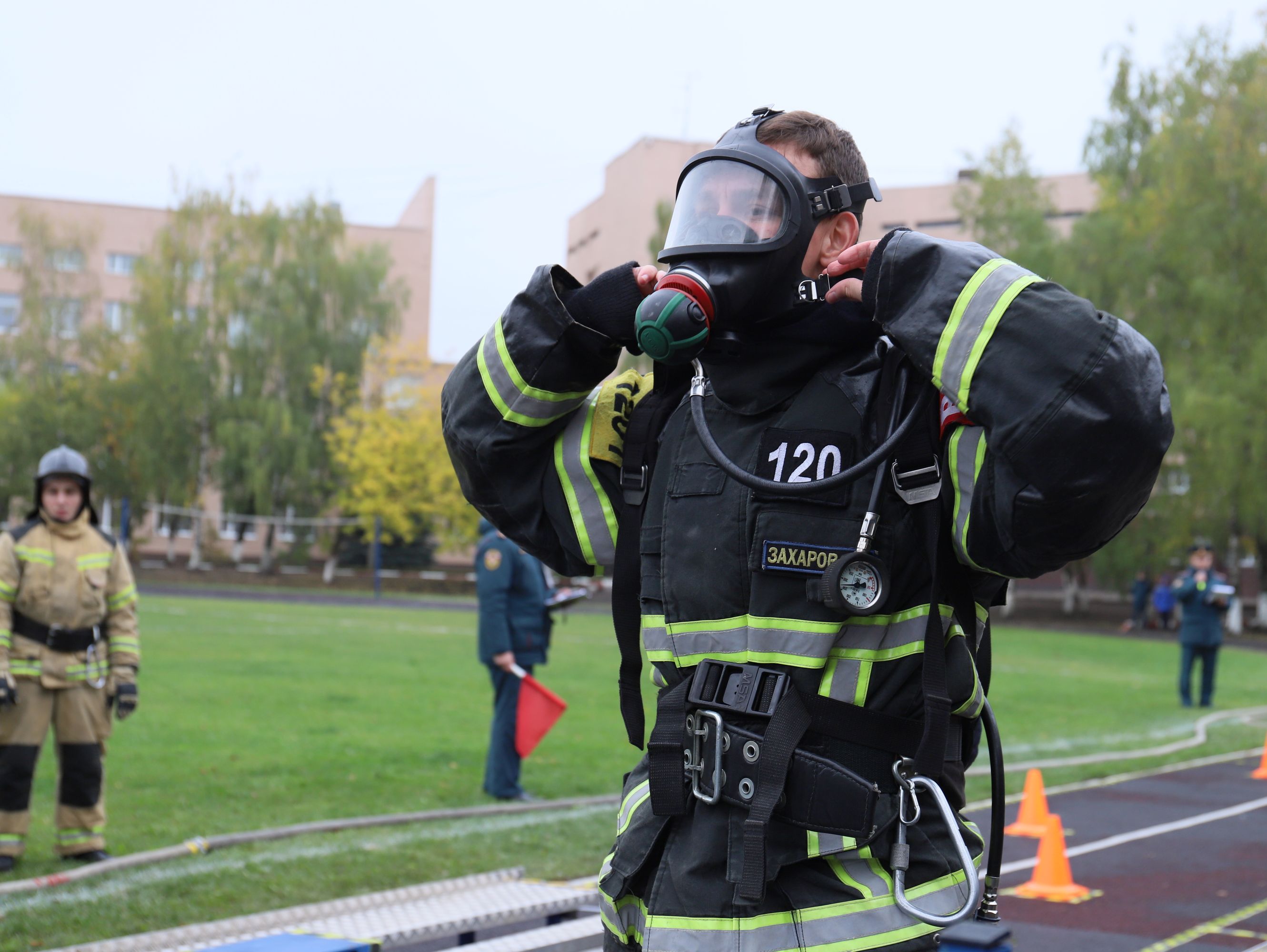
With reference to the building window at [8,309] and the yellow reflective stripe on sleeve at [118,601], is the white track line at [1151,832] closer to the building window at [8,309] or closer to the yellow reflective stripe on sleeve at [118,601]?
the yellow reflective stripe on sleeve at [118,601]

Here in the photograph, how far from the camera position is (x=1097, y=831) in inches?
338

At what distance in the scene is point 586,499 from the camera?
2.70 m

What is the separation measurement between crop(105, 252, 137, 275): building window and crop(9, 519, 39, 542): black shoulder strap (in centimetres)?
5766

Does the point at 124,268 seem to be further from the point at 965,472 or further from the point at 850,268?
the point at 965,472

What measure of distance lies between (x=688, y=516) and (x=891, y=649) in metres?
0.45

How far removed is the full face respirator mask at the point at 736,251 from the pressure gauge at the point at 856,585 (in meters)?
0.49

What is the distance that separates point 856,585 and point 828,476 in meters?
0.22

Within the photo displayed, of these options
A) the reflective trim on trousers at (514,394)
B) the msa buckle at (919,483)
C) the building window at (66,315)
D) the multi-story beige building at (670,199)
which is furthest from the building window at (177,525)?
the msa buckle at (919,483)

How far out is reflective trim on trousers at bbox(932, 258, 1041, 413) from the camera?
6.75 ft

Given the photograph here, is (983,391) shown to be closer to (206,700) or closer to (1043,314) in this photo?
(1043,314)

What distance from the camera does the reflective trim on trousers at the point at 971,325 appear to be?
2059 millimetres

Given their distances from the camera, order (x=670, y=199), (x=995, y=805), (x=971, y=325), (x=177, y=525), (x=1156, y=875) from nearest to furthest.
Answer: (x=971, y=325), (x=995, y=805), (x=1156, y=875), (x=177, y=525), (x=670, y=199)

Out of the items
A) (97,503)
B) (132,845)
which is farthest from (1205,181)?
(97,503)

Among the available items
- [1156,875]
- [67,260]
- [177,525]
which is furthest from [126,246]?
[1156,875]
